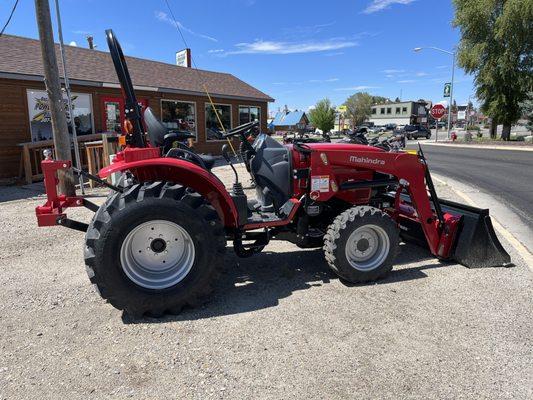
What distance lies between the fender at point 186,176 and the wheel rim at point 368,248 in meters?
1.15

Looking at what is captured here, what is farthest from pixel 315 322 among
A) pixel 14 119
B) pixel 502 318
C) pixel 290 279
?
pixel 14 119

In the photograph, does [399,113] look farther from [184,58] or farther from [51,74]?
[51,74]

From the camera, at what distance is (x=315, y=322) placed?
314 centimetres

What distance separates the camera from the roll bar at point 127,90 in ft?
11.0

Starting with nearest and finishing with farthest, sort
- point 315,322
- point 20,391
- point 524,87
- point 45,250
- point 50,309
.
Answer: point 20,391 < point 315,322 < point 50,309 < point 45,250 < point 524,87

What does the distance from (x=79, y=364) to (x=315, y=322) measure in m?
1.70

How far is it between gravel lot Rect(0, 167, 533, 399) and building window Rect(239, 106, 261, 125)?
52.8 feet

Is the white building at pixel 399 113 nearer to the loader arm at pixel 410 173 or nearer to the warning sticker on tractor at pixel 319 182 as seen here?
the loader arm at pixel 410 173

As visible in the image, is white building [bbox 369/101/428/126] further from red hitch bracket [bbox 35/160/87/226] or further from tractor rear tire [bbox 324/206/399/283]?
red hitch bracket [bbox 35/160/87/226]

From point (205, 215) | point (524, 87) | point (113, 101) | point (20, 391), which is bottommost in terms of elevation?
point (20, 391)

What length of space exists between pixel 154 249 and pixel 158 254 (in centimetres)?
6

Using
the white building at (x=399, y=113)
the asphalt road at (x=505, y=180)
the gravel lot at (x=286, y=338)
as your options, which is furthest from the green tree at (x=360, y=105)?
the gravel lot at (x=286, y=338)

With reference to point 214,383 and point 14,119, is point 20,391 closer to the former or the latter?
point 214,383

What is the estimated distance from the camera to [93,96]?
42.4ft
